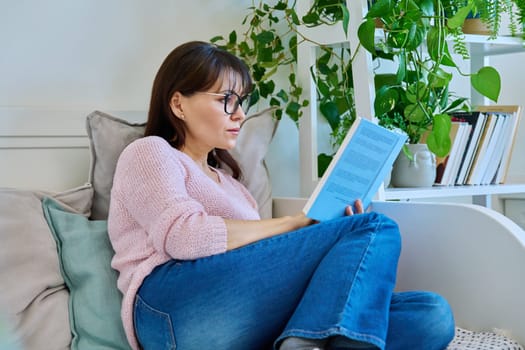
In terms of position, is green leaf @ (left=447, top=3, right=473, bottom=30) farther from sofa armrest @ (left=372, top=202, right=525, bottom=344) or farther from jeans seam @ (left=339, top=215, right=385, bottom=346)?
jeans seam @ (left=339, top=215, right=385, bottom=346)

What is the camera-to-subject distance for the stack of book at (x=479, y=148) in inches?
72.3

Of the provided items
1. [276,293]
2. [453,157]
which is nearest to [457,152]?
[453,157]

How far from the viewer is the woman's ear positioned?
138cm

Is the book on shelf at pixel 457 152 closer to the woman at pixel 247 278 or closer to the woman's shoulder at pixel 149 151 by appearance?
the woman at pixel 247 278

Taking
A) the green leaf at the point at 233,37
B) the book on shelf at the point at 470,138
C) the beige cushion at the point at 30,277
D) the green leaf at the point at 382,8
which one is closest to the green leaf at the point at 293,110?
the green leaf at the point at 233,37

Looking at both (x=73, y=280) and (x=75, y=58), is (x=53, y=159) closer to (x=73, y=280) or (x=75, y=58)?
(x=75, y=58)

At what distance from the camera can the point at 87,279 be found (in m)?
1.27

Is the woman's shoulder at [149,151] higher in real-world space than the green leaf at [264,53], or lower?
lower

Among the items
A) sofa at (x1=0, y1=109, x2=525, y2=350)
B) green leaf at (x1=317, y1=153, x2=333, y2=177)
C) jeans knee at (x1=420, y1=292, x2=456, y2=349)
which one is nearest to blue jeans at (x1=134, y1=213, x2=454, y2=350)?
jeans knee at (x1=420, y1=292, x2=456, y2=349)

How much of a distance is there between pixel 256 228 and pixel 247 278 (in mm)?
126

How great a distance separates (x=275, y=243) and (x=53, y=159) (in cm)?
68

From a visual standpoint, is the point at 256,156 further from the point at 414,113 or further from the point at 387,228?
the point at 387,228

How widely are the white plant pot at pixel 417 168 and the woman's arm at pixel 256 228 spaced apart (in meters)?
0.47

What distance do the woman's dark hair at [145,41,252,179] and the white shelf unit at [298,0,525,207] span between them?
1.03 ft
